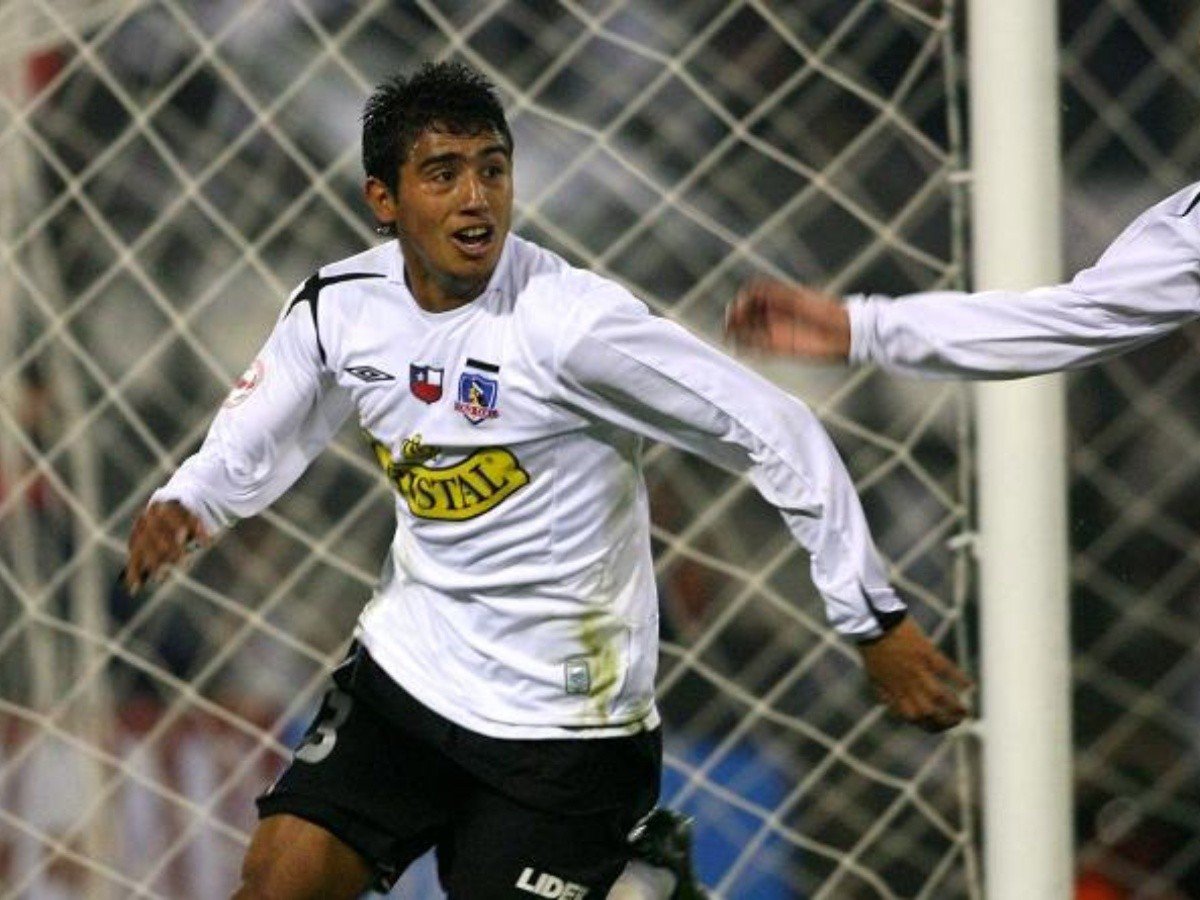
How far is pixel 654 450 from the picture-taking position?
3855 mm

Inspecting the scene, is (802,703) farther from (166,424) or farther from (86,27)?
(86,27)

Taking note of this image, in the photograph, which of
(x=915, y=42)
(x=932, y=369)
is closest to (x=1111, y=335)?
(x=932, y=369)

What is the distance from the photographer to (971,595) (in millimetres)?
3514

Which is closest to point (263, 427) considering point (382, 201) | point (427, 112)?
point (382, 201)

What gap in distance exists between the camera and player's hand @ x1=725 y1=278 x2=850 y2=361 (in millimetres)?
2551

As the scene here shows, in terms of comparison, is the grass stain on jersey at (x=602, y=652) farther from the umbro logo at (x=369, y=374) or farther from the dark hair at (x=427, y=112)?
the dark hair at (x=427, y=112)

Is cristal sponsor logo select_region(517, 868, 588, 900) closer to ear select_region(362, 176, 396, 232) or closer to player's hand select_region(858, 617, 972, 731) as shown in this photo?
player's hand select_region(858, 617, 972, 731)

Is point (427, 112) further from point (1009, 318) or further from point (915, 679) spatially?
point (915, 679)

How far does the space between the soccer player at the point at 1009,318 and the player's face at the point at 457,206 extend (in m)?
0.42

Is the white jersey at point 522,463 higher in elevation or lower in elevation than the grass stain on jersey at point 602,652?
higher

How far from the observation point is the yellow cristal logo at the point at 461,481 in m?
2.88

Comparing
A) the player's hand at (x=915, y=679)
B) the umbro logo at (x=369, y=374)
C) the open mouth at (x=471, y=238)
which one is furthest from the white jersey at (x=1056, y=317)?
the umbro logo at (x=369, y=374)

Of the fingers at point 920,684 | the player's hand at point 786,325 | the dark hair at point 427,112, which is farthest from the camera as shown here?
the dark hair at point 427,112

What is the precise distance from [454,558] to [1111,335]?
819 millimetres
